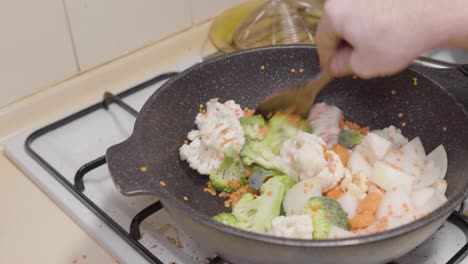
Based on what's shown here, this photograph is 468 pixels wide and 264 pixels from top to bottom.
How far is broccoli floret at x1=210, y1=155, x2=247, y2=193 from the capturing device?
83 cm

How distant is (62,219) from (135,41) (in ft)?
1.46

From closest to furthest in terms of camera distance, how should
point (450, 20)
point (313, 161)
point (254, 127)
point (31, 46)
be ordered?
point (450, 20) < point (313, 161) < point (254, 127) < point (31, 46)

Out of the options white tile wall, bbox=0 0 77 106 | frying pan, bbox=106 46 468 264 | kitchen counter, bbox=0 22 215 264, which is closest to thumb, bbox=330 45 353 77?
frying pan, bbox=106 46 468 264

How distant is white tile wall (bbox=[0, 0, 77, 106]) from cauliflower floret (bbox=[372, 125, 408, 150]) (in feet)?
1.87

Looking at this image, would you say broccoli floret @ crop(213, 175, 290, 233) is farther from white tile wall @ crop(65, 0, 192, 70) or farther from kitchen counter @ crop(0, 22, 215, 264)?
white tile wall @ crop(65, 0, 192, 70)

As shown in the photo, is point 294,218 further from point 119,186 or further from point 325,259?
point 119,186

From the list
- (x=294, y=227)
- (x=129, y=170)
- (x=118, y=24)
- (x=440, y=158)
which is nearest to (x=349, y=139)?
(x=440, y=158)

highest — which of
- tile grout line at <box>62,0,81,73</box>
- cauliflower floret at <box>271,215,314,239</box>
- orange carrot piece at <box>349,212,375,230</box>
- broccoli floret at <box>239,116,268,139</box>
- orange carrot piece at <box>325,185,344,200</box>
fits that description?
tile grout line at <box>62,0,81,73</box>

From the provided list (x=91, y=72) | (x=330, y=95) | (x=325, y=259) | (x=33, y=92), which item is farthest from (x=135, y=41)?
(x=325, y=259)

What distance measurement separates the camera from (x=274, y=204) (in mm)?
756

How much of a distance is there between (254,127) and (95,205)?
0.85 ft

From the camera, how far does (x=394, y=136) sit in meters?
0.86

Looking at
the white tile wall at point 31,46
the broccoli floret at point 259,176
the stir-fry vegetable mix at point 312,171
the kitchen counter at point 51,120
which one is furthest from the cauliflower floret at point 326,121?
the white tile wall at point 31,46

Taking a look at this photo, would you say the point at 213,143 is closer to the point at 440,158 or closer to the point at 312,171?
the point at 312,171
